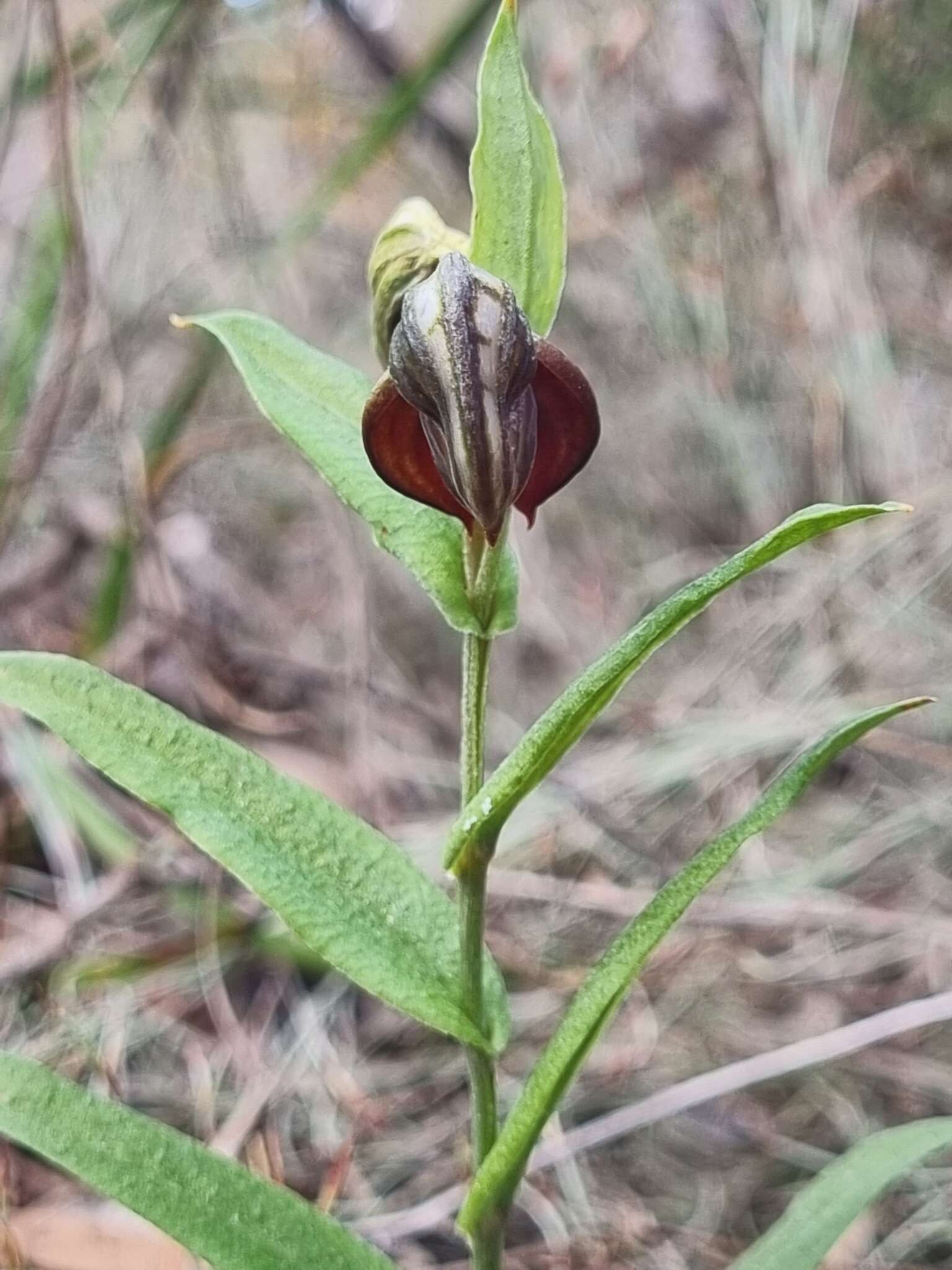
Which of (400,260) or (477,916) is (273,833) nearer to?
(477,916)

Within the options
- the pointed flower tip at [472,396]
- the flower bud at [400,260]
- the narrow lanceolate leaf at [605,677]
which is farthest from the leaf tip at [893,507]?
the flower bud at [400,260]

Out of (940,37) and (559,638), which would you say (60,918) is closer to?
(559,638)

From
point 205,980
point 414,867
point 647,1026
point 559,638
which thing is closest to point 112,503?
point 559,638

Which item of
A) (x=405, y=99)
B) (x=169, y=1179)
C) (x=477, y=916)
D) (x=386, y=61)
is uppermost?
(x=386, y=61)

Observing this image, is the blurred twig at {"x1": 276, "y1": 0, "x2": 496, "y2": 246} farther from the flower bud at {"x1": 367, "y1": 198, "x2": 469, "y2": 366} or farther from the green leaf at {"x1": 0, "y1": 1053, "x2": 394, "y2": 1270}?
the green leaf at {"x1": 0, "y1": 1053, "x2": 394, "y2": 1270}

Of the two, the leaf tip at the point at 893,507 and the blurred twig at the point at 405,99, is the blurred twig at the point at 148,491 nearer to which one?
the blurred twig at the point at 405,99

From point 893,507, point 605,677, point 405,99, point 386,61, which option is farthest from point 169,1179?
point 386,61
